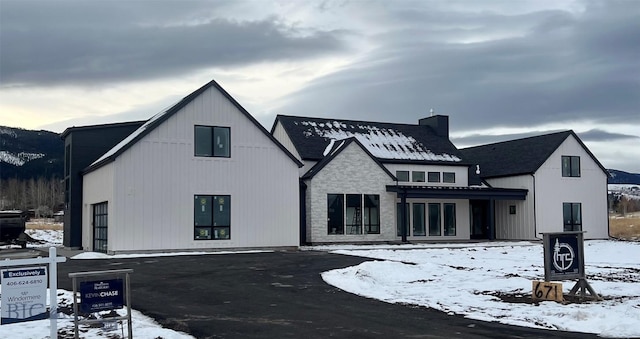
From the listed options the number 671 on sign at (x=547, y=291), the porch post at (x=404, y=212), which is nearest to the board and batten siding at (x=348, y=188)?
the porch post at (x=404, y=212)

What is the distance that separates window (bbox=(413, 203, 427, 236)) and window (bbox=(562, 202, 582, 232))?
8980 millimetres

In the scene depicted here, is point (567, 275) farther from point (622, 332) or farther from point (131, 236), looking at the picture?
point (131, 236)

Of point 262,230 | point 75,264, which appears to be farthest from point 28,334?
point 262,230

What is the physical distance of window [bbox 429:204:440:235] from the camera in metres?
38.1

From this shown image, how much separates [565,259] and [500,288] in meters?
1.86

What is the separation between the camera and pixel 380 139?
129ft

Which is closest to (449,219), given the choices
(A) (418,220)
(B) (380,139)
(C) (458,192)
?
(A) (418,220)

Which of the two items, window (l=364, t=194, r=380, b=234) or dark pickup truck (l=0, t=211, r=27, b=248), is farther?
dark pickup truck (l=0, t=211, r=27, b=248)

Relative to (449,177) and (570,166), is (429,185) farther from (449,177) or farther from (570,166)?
(570,166)

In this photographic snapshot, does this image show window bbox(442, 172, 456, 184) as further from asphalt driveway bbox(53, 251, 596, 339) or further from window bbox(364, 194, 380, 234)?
asphalt driveway bbox(53, 251, 596, 339)

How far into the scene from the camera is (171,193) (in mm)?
27734

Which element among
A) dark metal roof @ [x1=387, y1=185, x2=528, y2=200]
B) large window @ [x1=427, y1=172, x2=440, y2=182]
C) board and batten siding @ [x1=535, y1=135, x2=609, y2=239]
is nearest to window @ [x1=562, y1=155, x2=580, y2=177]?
board and batten siding @ [x1=535, y1=135, x2=609, y2=239]

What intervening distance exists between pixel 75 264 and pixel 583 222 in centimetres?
3062

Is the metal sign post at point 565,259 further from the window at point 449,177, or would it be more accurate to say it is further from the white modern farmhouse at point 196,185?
the window at point 449,177
